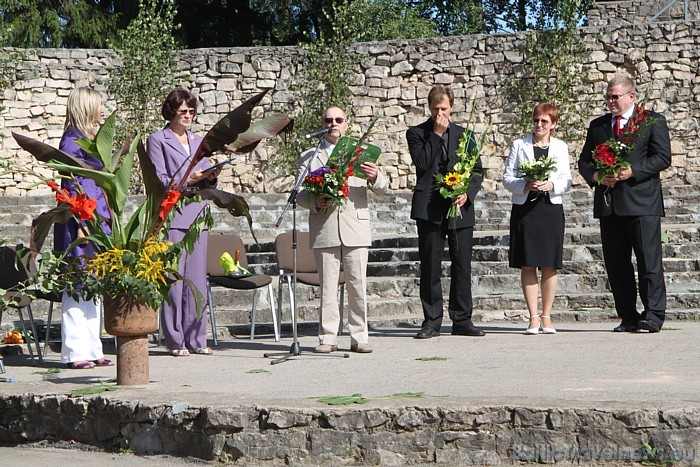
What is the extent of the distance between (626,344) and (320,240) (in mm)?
1967

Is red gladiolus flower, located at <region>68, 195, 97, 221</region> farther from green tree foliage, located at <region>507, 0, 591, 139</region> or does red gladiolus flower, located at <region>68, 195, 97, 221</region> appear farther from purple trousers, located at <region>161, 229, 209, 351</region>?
green tree foliage, located at <region>507, 0, 591, 139</region>

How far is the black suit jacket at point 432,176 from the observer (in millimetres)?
7047

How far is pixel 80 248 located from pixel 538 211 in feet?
10.1

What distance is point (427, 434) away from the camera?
405 cm

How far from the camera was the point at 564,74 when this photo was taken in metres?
15.8

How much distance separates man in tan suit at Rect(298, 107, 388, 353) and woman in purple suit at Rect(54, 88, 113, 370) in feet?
4.23

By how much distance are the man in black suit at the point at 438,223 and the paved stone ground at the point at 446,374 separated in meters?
0.22

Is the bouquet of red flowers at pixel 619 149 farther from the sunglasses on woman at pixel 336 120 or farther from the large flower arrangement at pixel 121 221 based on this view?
the large flower arrangement at pixel 121 221

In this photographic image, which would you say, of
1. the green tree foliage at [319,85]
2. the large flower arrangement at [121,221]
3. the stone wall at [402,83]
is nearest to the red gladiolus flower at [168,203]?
the large flower arrangement at [121,221]

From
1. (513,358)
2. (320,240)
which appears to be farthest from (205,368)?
(513,358)

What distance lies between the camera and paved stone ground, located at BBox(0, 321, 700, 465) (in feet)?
14.0

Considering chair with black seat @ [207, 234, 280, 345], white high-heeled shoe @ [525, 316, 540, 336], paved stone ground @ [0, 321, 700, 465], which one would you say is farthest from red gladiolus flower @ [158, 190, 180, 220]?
white high-heeled shoe @ [525, 316, 540, 336]

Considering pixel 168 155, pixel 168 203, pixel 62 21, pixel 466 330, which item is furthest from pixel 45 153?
pixel 62 21

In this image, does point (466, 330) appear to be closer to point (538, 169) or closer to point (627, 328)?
point (627, 328)
